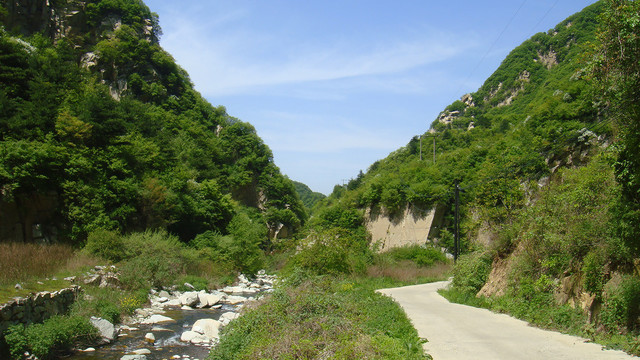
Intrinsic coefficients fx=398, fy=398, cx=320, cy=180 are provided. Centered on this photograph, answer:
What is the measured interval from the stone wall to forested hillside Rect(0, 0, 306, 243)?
9904 mm

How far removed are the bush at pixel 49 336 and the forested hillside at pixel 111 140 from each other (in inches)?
477

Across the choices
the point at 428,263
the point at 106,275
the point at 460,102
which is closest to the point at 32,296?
→ the point at 106,275

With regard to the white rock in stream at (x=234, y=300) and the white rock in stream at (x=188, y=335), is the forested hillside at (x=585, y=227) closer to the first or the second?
the white rock in stream at (x=188, y=335)

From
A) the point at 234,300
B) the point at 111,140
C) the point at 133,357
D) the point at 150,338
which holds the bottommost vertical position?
the point at 234,300

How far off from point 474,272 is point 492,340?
8283 millimetres

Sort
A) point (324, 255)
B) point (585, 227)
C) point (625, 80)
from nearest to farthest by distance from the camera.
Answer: point (625, 80)
point (585, 227)
point (324, 255)

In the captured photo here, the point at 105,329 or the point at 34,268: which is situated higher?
the point at 34,268

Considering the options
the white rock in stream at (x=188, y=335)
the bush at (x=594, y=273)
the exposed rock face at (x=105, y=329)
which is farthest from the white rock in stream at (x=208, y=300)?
the bush at (x=594, y=273)

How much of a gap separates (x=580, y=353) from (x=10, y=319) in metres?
13.6

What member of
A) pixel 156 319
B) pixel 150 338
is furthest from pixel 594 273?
pixel 156 319

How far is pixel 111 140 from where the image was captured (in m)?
28.9

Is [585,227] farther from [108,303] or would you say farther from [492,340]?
[108,303]

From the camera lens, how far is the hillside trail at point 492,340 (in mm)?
6867

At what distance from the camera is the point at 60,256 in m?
19.0
